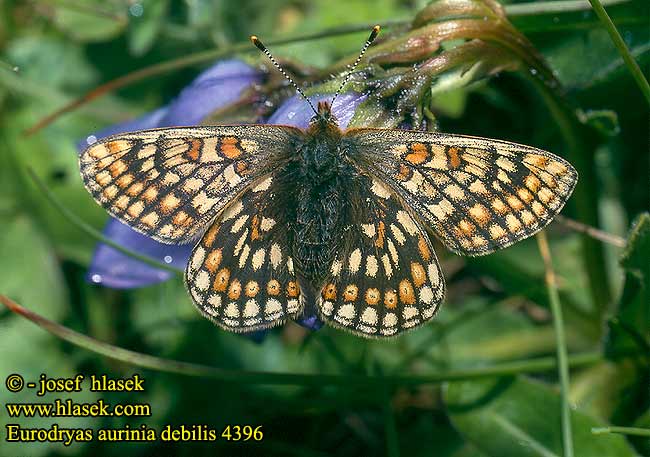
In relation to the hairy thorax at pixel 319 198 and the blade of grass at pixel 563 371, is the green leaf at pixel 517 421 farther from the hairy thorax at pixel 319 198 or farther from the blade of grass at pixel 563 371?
the hairy thorax at pixel 319 198

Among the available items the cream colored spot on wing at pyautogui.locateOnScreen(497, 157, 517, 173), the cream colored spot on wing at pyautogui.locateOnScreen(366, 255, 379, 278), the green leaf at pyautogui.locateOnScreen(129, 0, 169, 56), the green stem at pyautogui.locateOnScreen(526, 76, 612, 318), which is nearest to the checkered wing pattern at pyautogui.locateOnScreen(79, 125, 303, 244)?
the cream colored spot on wing at pyautogui.locateOnScreen(366, 255, 379, 278)

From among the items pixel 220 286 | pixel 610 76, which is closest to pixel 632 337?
pixel 610 76

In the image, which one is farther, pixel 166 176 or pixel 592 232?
pixel 592 232

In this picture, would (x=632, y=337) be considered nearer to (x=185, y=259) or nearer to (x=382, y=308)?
(x=382, y=308)

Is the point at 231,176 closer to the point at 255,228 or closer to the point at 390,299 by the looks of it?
the point at 255,228

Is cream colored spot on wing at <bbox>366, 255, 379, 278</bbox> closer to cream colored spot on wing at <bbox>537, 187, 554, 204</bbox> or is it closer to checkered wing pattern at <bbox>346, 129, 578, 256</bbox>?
checkered wing pattern at <bbox>346, 129, 578, 256</bbox>

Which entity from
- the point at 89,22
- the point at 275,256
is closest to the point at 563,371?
the point at 275,256
